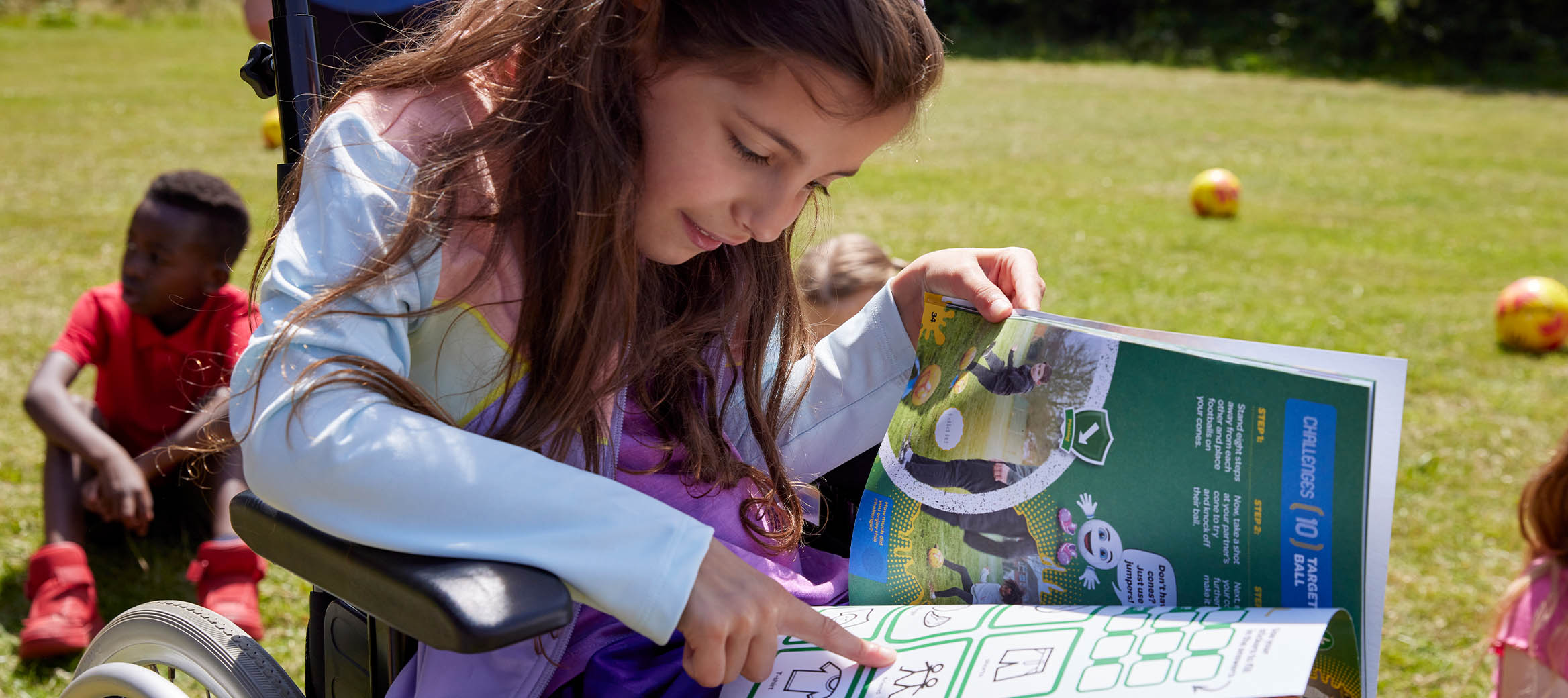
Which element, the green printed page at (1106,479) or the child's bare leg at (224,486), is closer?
the green printed page at (1106,479)

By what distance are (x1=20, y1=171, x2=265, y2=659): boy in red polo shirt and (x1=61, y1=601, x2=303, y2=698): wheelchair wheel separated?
1087 mm

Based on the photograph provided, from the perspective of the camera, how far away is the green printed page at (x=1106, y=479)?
93cm

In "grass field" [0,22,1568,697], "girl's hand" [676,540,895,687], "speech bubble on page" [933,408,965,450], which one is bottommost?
"grass field" [0,22,1568,697]

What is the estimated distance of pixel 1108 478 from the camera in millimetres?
1049

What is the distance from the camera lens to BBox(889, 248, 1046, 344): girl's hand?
121 cm

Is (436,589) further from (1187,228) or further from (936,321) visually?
(1187,228)

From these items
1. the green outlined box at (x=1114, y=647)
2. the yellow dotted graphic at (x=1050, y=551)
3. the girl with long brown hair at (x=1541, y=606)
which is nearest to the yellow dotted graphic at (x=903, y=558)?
the yellow dotted graphic at (x=1050, y=551)

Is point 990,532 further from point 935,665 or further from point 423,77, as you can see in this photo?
point 423,77

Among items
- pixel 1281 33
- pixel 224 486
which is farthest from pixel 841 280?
pixel 1281 33

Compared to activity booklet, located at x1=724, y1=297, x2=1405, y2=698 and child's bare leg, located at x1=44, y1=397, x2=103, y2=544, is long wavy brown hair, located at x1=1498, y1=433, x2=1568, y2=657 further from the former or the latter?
child's bare leg, located at x1=44, y1=397, x2=103, y2=544

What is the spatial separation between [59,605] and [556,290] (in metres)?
1.68

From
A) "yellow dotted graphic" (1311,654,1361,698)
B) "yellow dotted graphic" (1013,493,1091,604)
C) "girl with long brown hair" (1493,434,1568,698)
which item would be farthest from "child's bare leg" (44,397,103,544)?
"girl with long brown hair" (1493,434,1568,698)

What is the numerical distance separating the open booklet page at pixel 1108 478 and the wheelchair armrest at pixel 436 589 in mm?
435

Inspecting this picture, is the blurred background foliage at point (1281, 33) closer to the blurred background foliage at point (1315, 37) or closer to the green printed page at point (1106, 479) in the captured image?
the blurred background foliage at point (1315, 37)
